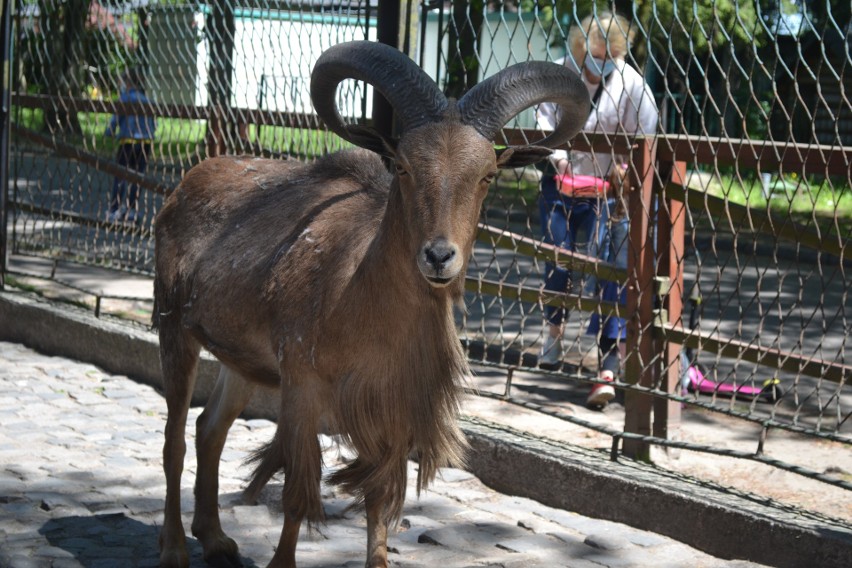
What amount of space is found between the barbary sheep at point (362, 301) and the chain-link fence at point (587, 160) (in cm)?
127

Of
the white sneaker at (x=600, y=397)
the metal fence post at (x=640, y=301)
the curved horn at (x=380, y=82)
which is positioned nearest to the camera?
the curved horn at (x=380, y=82)

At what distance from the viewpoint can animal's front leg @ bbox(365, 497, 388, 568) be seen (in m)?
4.76

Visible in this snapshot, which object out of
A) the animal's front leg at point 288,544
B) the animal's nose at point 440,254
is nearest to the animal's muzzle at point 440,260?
the animal's nose at point 440,254

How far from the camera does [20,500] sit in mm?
5594

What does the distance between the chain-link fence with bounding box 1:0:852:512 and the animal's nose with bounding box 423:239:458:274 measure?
6.37 ft

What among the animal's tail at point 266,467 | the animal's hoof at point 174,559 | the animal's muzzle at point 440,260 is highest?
the animal's muzzle at point 440,260

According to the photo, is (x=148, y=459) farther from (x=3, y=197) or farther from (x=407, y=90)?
(x=3, y=197)

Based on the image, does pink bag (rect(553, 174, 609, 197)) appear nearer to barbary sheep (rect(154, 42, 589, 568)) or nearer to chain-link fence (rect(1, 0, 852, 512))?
chain-link fence (rect(1, 0, 852, 512))

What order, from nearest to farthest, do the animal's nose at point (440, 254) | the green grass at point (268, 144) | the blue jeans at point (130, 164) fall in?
the animal's nose at point (440, 254), the green grass at point (268, 144), the blue jeans at point (130, 164)

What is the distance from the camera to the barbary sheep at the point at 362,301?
4.33 meters

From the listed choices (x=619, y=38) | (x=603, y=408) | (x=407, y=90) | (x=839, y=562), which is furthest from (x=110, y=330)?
(x=839, y=562)

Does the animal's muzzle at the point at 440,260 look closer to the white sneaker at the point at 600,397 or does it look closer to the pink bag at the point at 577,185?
the pink bag at the point at 577,185

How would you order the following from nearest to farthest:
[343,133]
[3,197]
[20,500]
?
[343,133]
[20,500]
[3,197]

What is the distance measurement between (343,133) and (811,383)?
4787mm
